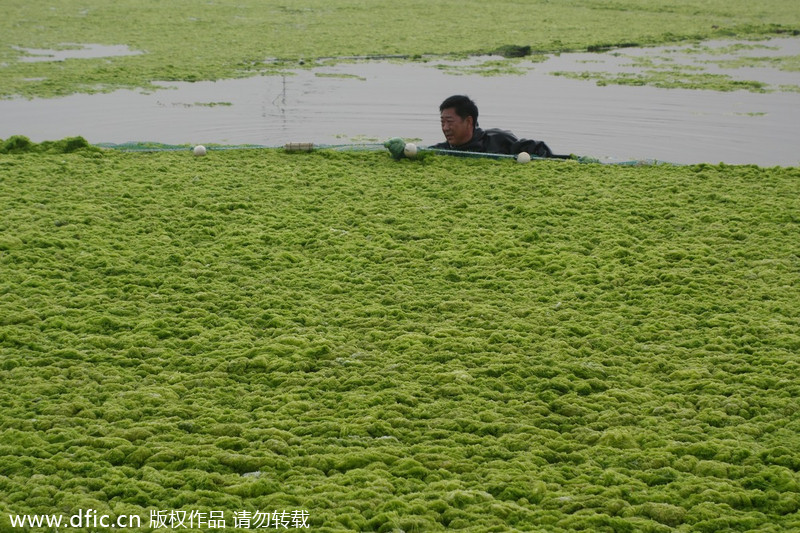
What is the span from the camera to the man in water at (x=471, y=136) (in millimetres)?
6098

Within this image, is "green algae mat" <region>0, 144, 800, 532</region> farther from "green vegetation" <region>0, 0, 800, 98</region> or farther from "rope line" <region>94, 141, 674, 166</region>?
"green vegetation" <region>0, 0, 800, 98</region>

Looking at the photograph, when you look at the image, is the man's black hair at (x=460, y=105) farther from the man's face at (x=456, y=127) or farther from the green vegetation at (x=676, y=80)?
the green vegetation at (x=676, y=80)

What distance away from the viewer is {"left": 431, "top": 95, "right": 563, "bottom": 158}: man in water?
6.10 m

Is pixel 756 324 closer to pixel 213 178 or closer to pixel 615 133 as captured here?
pixel 213 178

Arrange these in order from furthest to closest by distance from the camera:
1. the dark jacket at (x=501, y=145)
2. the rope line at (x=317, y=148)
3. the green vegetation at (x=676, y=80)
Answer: the green vegetation at (x=676, y=80), the dark jacket at (x=501, y=145), the rope line at (x=317, y=148)

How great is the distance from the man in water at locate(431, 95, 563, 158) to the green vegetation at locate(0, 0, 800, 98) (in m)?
4.24

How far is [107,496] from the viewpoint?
7.79 feet

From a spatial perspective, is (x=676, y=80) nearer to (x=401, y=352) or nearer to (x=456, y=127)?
(x=456, y=127)

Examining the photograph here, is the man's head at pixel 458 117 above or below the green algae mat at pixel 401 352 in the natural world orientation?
above

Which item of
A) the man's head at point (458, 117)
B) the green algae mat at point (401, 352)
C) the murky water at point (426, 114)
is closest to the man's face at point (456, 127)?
the man's head at point (458, 117)

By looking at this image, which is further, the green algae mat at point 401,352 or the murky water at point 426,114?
the murky water at point 426,114

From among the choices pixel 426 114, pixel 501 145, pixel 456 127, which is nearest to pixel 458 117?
pixel 456 127

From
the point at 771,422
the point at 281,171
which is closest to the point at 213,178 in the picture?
the point at 281,171

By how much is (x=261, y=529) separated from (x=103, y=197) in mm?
3106
